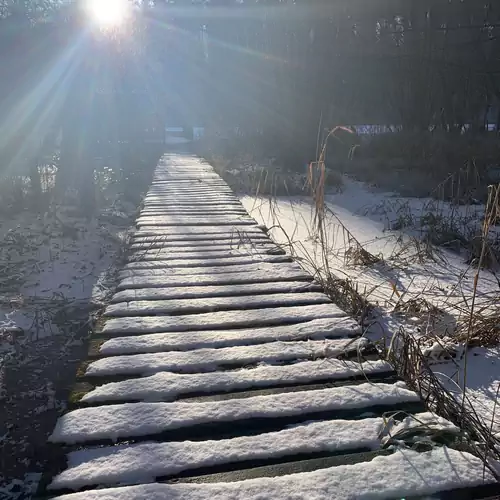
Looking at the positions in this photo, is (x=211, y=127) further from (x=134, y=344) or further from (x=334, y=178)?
(x=134, y=344)

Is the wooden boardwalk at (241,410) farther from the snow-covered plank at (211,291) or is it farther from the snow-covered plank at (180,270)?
the snow-covered plank at (180,270)

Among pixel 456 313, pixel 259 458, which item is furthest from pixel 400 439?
pixel 456 313

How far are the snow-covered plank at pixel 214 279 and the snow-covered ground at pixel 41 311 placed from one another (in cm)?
38

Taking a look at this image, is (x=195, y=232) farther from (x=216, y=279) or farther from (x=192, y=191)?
(x=192, y=191)

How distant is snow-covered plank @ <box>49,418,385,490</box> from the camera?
1.39m

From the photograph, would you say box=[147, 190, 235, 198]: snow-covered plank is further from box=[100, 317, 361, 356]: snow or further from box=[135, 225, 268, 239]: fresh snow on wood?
box=[100, 317, 361, 356]: snow

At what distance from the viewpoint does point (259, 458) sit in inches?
57.8

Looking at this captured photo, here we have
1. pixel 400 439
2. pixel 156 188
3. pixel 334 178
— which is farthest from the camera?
pixel 334 178

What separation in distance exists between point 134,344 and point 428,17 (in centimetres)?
1292

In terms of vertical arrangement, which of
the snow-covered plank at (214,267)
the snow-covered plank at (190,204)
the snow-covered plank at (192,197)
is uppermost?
the snow-covered plank at (214,267)

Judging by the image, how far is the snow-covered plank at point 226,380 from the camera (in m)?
1.80

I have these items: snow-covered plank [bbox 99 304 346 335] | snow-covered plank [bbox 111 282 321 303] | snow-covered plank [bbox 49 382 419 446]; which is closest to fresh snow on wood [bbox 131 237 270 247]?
snow-covered plank [bbox 111 282 321 303]

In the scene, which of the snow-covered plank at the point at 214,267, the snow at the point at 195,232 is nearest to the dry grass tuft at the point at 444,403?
the snow-covered plank at the point at 214,267

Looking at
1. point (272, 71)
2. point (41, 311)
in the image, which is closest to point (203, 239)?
point (41, 311)
